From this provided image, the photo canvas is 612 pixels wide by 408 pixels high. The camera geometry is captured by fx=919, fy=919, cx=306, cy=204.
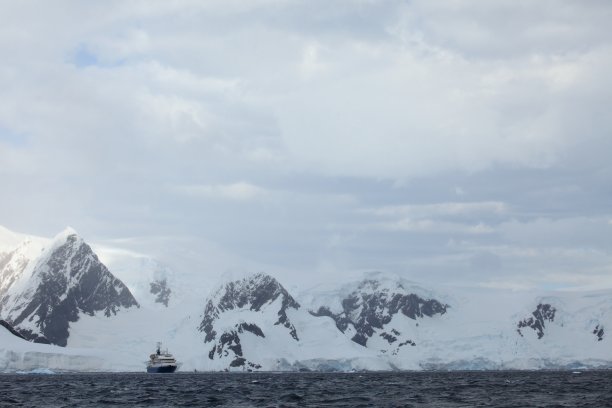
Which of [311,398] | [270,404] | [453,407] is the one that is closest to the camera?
[453,407]

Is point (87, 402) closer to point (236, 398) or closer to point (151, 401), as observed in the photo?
point (151, 401)

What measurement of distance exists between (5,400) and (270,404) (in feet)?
130

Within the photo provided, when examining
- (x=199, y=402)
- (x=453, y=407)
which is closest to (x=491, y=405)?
(x=453, y=407)

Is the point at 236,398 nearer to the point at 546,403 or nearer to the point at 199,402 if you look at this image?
the point at 199,402

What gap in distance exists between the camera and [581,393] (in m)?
150

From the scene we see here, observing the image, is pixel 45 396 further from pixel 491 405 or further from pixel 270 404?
pixel 491 405

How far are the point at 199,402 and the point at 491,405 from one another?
41721mm

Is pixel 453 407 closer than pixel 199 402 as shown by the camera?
Yes

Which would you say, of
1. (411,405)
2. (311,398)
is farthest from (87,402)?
(411,405)

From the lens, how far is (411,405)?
399ft

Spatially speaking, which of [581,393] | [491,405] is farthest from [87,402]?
[581,393]

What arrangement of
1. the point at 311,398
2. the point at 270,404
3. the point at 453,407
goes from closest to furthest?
1. the point at 453,407
2. the point at 270,404
3. the point at 311,398

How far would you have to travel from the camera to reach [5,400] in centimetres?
13388

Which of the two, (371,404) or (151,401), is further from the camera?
(151,401)
